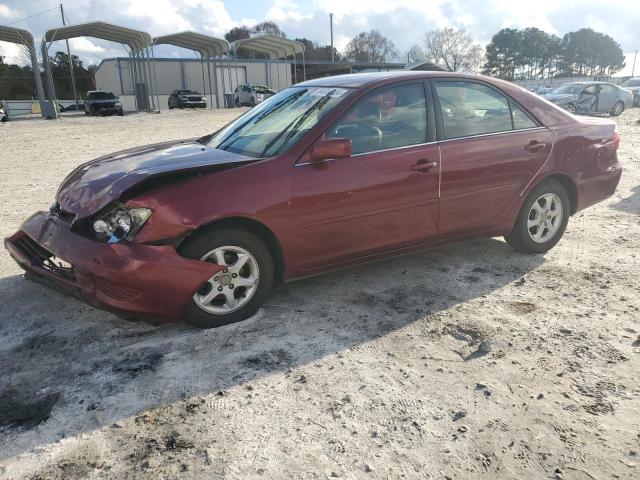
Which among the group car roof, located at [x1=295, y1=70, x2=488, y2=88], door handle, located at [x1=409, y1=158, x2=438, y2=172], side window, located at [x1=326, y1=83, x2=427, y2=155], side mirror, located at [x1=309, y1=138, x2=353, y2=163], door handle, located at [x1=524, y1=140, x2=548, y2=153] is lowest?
door handle, located at [x1=409, y1=158, x2=438, y2=172]

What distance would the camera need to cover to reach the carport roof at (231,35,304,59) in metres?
35.7

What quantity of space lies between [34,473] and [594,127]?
5.22 metres

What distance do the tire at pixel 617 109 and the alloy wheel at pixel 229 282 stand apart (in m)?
22.3

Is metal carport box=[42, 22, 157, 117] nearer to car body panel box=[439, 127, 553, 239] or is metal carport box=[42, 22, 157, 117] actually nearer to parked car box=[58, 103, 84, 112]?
parked car box=[58, 103, 84, 112]

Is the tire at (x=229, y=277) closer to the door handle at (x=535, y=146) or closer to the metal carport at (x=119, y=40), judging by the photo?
the door handle at (x=535, y=146)

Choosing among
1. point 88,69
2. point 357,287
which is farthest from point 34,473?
point 88,69

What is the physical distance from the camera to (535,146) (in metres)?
4.64

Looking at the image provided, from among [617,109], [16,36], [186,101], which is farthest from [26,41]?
[617,109]

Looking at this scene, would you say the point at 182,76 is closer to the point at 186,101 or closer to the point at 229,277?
the point at 186,101

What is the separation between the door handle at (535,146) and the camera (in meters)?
4.61

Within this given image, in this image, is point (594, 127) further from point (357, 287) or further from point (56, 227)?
point (56, 227)

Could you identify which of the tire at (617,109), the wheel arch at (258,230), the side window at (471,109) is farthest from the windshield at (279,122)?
the tire at (617,109)

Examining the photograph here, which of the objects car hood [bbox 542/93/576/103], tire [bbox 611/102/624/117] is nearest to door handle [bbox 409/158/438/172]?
car hood [bbox 542/93/576/103]

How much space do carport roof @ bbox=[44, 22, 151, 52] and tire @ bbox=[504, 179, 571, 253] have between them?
1102 inches
